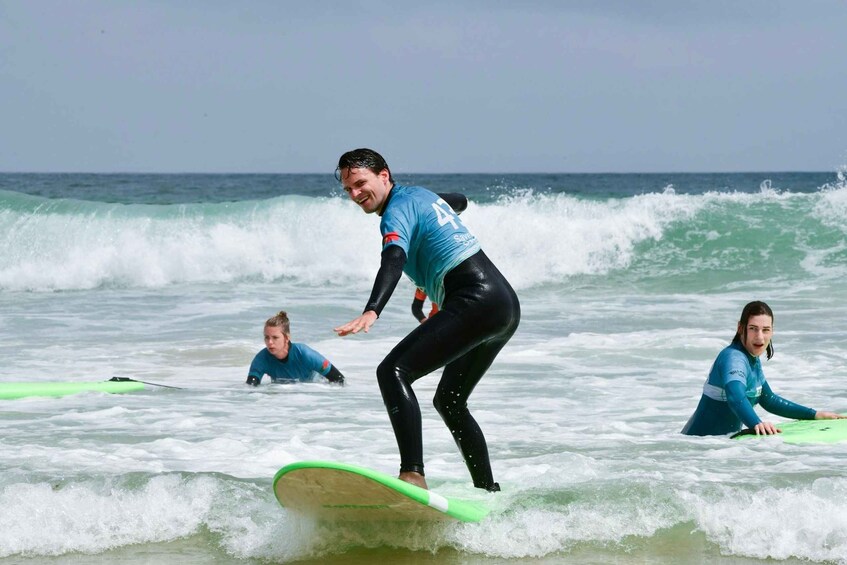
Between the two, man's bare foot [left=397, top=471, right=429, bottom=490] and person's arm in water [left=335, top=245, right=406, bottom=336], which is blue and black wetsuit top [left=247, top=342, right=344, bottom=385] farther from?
person's arm in water [left=335, top=245, right=406, bottom=336]

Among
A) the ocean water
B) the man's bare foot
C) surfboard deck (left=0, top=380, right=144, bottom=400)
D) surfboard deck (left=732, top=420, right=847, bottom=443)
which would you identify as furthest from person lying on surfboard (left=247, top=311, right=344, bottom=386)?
the man's bare foot

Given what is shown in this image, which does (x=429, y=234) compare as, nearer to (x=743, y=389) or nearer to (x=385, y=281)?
(x=385, y=281)

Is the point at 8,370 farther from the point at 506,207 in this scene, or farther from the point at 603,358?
the point at 506,207

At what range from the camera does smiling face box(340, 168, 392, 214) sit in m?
4.37

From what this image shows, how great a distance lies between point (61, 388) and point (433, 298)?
4.34m

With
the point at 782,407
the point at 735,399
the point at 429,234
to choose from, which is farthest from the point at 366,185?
the point at 782,407

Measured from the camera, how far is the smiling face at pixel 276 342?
827cm

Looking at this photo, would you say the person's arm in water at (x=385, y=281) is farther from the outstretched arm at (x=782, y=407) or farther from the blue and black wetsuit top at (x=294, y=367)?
the blue and black wetsuit top at (x=294, y=367)

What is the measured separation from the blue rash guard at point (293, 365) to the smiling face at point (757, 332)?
3425 millimetres

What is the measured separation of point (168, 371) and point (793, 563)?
20.3ft

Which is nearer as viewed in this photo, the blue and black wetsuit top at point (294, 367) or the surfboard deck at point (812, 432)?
the surfboard deck at point (812, 432)

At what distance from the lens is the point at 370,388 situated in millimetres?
8578

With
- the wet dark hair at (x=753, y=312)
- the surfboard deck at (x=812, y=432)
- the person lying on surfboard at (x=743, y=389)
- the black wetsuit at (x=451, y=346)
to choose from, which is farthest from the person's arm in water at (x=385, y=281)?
the surfboard deck at (x=812, y=432)

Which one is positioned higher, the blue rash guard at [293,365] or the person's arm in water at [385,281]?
the person's arm in water at [385,281]
